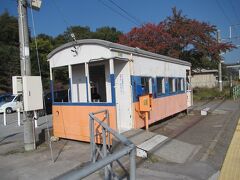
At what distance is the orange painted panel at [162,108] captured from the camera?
958 cm

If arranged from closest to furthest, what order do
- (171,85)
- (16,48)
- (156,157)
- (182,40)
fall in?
(156,157)
(171,85)
(182,40)
(16,48)

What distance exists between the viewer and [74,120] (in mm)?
9461

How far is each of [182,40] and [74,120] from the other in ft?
65.5

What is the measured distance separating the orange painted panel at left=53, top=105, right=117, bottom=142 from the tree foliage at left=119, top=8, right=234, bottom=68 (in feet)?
60.7

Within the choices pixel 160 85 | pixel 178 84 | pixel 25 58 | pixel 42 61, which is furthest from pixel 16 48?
pixel 25 58

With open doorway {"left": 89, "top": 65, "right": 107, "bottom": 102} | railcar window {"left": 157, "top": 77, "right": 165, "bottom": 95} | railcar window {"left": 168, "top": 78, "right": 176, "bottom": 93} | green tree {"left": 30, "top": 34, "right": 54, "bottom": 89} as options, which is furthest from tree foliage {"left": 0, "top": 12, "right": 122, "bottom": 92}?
open doorway {"left": 89, "top": 65, "right": 107, "bottom": 102}

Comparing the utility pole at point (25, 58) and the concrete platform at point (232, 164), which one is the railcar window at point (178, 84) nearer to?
the concrete platform at point (232, 164)

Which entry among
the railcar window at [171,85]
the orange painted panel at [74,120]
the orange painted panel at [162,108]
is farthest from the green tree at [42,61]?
the orange painted panel at [74,120]

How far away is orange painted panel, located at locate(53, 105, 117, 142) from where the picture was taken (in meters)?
8.80

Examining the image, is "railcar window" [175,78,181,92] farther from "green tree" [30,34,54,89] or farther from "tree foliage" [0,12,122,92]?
"green tree" [30,34,54,89]

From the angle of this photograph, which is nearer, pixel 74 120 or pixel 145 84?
pixel 74 120

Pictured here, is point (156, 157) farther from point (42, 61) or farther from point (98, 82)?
point (42, 61)

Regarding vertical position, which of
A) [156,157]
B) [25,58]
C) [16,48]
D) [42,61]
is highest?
[16,48]

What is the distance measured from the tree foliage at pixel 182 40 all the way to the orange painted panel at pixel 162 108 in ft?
40.5
